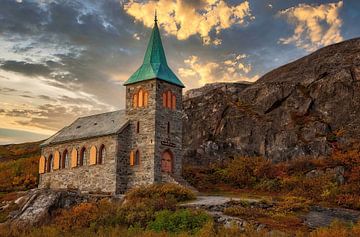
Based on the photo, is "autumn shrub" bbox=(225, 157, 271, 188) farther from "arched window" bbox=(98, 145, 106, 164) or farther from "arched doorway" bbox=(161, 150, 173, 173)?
"arched window" bbox=(98, 145, 106, 164)

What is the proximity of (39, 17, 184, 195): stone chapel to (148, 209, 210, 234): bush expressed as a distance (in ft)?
37.4

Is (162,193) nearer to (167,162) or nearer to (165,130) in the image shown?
(167,162)

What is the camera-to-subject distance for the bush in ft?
81.1

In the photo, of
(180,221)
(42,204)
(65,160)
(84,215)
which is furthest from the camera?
(65,160)

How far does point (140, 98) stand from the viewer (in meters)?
40.0

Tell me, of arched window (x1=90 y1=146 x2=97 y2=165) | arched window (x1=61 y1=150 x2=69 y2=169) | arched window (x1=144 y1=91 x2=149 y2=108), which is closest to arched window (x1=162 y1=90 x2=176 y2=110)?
arched window (x1=144 y1=91 x2=149 y2=108)

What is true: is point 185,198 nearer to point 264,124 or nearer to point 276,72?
point 264,124

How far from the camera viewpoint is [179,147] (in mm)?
40719

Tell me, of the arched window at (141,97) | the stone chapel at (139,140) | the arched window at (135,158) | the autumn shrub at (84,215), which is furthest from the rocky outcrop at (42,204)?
the arched window at (141,97)

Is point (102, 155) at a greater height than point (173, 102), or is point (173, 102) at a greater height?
point (173, 102)

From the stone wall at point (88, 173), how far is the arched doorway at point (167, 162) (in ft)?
11.8

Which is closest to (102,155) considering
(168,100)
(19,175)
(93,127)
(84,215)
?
(93,127)

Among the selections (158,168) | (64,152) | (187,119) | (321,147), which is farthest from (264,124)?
(64,152)

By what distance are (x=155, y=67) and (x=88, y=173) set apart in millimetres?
10031
